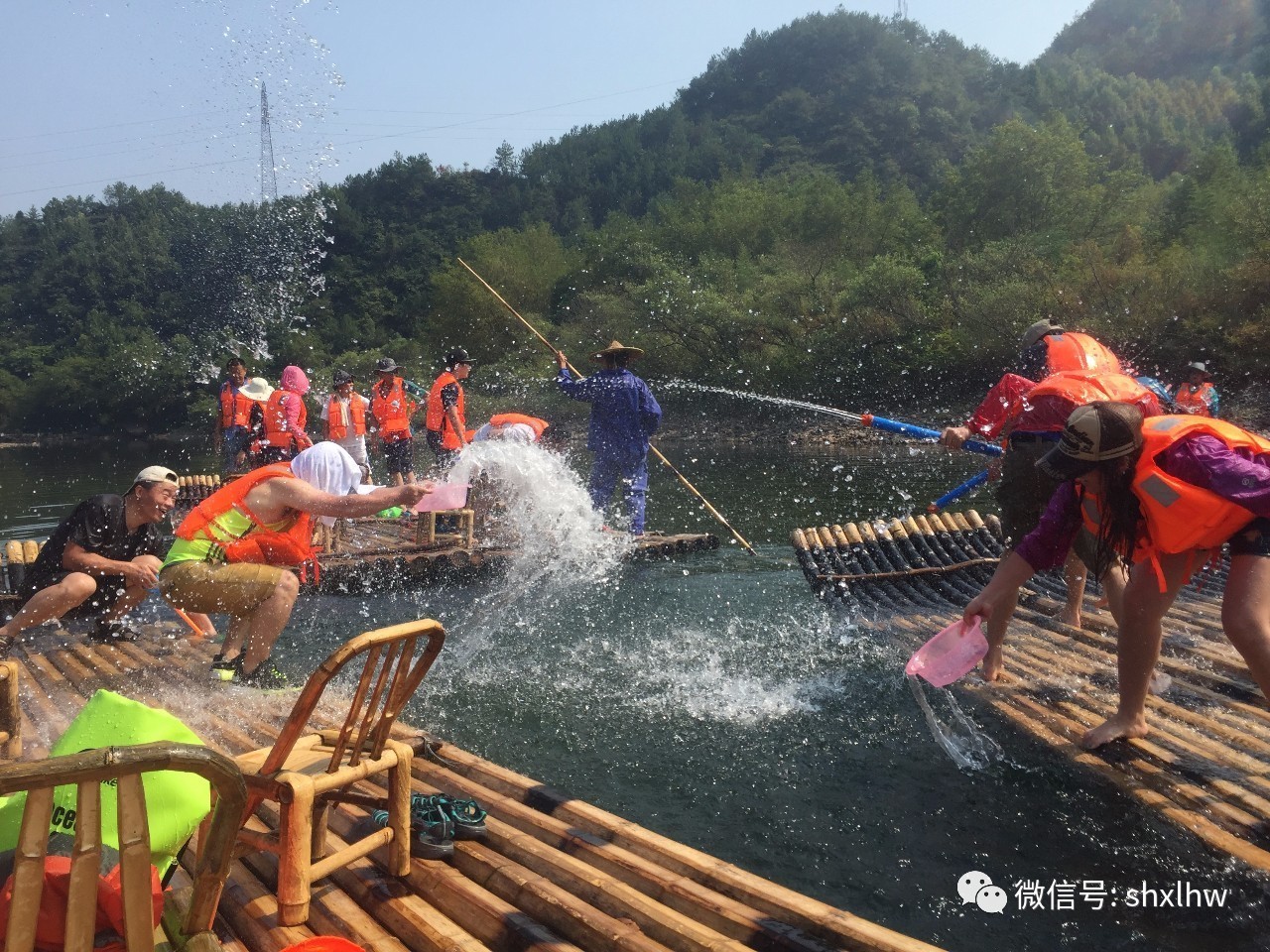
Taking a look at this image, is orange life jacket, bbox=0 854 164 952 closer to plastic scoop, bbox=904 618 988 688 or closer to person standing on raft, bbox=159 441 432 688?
person standing on raft, bbox=159 441 432 688

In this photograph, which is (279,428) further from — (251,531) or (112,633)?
(251,531)

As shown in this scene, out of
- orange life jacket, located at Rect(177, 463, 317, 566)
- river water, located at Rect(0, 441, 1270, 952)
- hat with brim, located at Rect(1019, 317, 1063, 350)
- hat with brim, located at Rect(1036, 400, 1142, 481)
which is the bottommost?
river water, located at Rect(0, 441, 1270, 952)

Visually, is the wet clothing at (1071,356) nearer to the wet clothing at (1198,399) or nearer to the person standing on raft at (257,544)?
the person standing on raft at (257,544)

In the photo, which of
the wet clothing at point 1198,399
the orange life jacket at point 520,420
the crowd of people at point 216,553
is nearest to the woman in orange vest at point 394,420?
the orange life jacket at point 520,420

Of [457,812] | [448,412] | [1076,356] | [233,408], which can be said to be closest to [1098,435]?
[1076,356]

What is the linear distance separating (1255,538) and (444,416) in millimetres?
9875

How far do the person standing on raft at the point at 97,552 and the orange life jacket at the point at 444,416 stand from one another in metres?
5.88

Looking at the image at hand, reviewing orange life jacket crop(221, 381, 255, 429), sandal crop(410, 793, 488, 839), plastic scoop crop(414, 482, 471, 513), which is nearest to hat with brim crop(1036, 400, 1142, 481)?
sandal crop(410, 793, 488, 839)

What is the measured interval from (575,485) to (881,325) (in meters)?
28.0

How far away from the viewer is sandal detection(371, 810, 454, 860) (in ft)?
10.4

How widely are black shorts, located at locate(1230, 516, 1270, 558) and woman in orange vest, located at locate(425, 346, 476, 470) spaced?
348 inches

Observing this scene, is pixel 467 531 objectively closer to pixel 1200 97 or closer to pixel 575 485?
pixel 575 485

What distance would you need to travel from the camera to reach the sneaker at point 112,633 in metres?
6.61

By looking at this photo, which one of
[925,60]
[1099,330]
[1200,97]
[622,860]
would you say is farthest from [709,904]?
[925,60]
